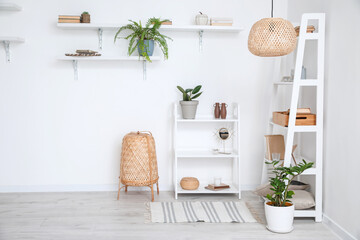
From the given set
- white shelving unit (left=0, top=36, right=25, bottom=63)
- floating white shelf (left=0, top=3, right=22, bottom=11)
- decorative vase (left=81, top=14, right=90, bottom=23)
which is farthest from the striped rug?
floating white shelf (left=0, top=3, right=22, bottom=11)

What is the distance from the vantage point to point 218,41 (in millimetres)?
4383

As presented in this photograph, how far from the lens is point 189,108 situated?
13.6 ft

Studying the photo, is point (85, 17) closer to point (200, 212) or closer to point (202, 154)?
point (202, 154)

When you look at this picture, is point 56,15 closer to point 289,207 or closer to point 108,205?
point 108,205

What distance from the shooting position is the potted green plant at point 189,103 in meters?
4.12

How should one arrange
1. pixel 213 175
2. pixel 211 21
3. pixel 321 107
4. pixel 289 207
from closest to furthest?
pixel 289 207 → pixel 321 107 → pixel 211 21 → pixel 213 175

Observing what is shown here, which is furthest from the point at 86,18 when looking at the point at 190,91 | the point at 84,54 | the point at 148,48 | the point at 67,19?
the point at 190,91

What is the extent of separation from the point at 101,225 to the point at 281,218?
4.50 feet

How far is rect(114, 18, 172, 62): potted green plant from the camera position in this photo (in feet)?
13.1

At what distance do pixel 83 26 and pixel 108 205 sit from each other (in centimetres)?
172

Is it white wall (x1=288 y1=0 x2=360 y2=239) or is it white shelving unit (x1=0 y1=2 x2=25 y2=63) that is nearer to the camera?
white wall (x1=288 y1=0 x2=360 y2=239)

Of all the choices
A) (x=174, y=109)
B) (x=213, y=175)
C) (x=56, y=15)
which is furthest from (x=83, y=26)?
(x=213, y=175)

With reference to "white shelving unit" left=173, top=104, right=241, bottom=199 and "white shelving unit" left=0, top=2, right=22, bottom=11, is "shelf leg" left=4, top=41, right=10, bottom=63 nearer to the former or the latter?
"white shelving unit" left=0, top=2, right=22, bottom=11

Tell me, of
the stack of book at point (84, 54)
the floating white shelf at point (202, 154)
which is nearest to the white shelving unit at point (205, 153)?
the floating white shelf at point (202, 154)
